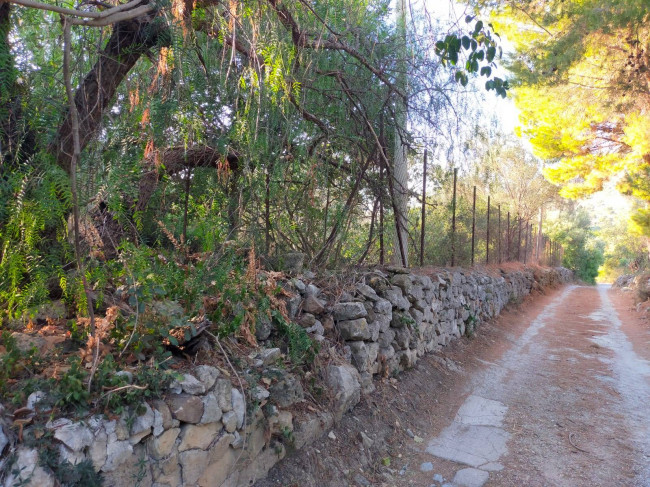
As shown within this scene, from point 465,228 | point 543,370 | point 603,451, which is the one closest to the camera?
point 603,451

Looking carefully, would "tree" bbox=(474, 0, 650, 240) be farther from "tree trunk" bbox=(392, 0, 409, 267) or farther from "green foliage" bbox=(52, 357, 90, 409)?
"green foliage" bbox=(52, 357, 90, 409)

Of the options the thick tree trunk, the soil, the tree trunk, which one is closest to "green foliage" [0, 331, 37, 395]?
the thick tree trunk

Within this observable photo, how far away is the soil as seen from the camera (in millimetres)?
3924

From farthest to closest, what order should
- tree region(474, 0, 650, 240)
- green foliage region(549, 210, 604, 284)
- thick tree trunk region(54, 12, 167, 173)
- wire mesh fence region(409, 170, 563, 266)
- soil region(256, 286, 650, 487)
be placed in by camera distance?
green foliage region(549, 210, 604, 284) < tree region(474, 0, 650, 240) < wire mesh fence region(409, 170, 563, 266) < soil region(256, 286, 650, 487) < thick tree trunk region(54, 12, 167, 173)

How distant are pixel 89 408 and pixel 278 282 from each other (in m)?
2.39

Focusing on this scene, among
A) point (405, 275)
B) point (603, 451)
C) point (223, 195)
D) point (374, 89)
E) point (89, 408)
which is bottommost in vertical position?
point (603, 451)

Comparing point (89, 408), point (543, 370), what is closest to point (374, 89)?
point (543, 370)

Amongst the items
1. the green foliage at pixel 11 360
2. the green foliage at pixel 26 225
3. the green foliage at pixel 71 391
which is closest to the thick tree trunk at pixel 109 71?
the green foliage at pixel 26 225

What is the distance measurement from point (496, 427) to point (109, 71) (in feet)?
16.2

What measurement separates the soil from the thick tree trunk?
2.85 meters

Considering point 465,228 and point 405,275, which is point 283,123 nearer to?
point 405,275

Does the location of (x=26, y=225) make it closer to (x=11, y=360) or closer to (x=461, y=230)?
(x=11, y=360)

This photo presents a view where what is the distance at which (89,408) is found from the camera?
2473 millimetres

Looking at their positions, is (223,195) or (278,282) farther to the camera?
(223,195)
